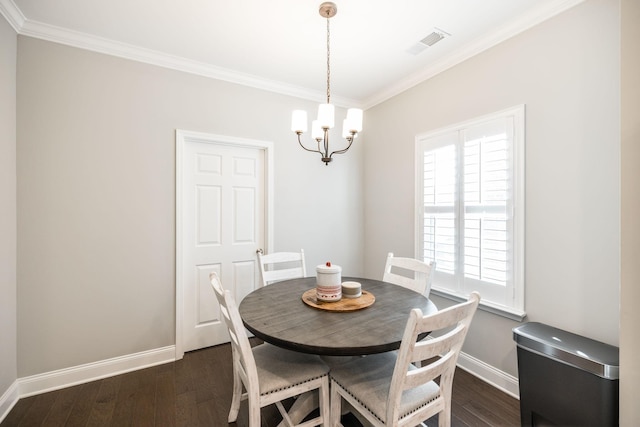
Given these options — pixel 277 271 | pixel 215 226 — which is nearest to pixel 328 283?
pixel 277 271

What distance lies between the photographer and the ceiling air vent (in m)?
2.23

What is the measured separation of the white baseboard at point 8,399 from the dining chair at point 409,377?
216 centimetres

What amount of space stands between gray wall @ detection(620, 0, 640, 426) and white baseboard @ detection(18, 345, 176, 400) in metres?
3.03

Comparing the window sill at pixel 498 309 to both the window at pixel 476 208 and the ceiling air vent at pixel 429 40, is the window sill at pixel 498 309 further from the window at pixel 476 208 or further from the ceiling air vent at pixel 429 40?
the ceiling air vent at pixel 429 40

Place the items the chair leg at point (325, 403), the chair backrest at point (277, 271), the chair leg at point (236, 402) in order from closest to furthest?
the chair leg at point (325, 403) < the chair leg at point (236, 402) < the chair backrest at point (277, 271)

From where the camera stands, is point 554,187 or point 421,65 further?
point 421,65

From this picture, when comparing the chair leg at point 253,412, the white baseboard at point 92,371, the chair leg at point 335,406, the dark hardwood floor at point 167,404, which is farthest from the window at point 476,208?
the white baseboard at point 92,371

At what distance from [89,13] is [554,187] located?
3.38m

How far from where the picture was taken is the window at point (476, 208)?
210cm

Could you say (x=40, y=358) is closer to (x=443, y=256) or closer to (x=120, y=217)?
(x=120, y=217)

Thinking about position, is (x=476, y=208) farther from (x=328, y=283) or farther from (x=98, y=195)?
(x=98, y=195)

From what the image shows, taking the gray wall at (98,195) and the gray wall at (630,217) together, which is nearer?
the gray wall at (630,217)

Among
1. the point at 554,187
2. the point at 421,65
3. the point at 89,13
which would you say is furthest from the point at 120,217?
the point at 554,187

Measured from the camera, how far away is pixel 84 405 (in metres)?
1.98
